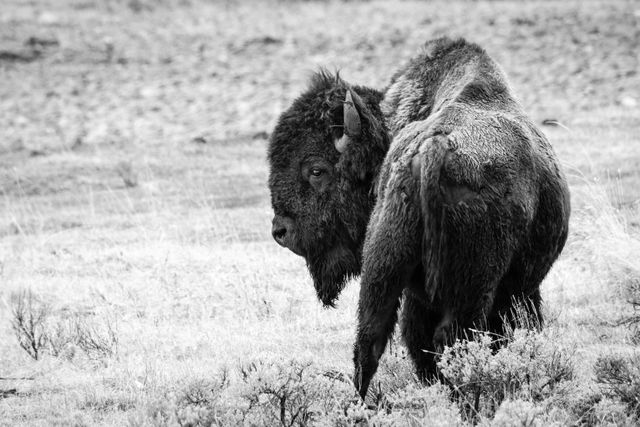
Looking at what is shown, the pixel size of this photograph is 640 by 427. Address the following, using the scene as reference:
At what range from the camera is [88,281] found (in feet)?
32.6

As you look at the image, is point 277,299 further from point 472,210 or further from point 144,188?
point 144,188

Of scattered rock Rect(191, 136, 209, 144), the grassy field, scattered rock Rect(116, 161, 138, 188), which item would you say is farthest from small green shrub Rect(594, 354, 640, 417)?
scattered rock Rect(191, 136, 209, 144)

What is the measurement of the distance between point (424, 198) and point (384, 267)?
0.46 meters

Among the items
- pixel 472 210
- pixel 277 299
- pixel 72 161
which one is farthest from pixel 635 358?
pixel 72 161

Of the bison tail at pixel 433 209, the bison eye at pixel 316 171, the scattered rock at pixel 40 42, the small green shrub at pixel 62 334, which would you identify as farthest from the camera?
the scattered rock at pixel 40 42

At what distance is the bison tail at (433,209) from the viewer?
4.71 metres

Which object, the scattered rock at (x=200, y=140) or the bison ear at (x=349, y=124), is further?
the scattered rock at (x=200, y=140)

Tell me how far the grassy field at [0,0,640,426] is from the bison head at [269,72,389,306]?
0.88 m

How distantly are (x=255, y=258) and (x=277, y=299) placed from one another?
149cm

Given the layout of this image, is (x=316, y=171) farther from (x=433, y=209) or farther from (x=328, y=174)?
(x=433, y=209)

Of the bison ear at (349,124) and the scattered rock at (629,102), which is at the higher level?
the bison ear at (349,124)

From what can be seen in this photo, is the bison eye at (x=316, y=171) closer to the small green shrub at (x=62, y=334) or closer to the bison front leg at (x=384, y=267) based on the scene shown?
the bison front leg at (x=384, y=267)

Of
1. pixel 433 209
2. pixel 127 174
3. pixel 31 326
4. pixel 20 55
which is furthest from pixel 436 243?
pixel 20 55

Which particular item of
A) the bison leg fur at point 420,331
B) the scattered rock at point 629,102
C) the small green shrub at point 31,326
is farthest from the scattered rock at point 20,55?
the bison leg fur at point 420,331
